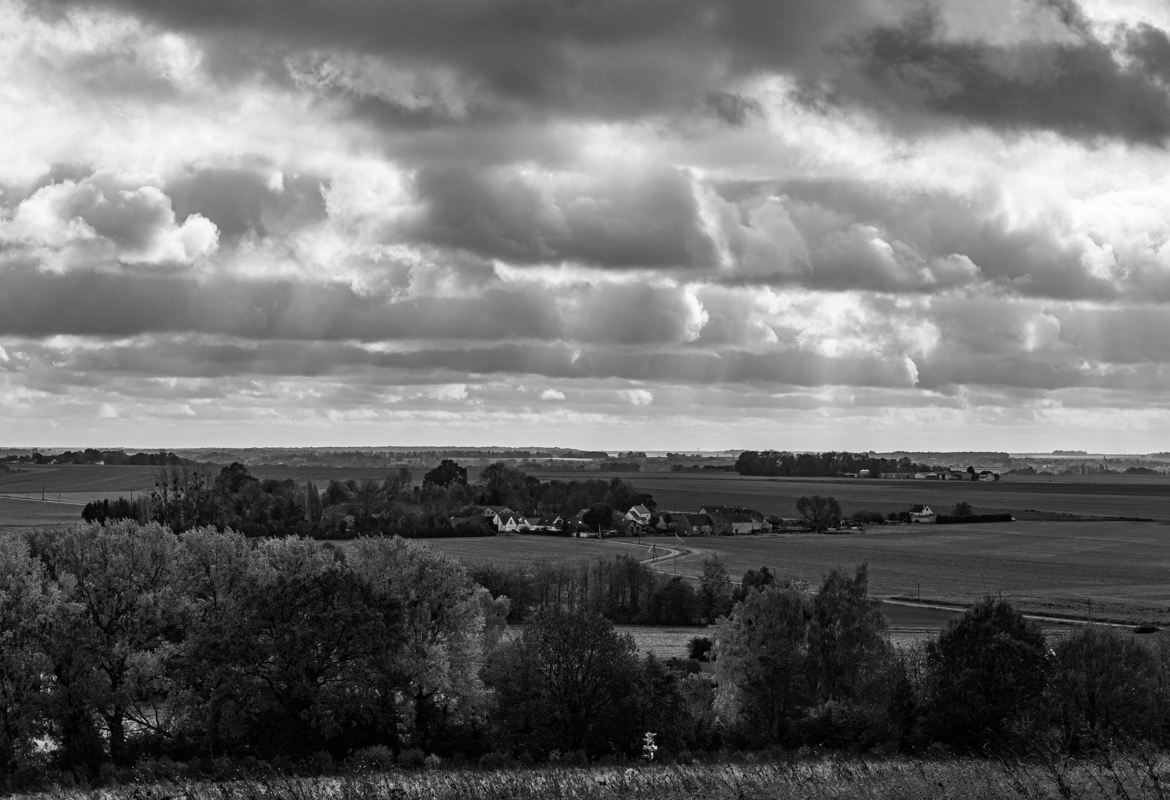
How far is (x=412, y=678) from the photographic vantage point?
48.0 meters

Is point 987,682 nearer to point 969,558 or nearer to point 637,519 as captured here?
point 969,558

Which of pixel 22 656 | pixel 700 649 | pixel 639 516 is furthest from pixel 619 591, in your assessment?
pixel 639 516

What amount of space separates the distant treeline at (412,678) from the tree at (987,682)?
3.1 inches

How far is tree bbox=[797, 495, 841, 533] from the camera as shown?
189 metres

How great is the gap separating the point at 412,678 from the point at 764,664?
556 inches

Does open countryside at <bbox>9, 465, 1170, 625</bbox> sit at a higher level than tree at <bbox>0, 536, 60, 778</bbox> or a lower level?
lower

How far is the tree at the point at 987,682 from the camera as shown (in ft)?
153

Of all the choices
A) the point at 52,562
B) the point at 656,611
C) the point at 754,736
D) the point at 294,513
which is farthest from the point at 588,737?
the point at 294,513

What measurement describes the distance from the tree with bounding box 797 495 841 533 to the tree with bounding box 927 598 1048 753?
454 ft

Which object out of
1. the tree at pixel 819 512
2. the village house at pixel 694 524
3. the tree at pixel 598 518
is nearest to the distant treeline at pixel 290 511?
the tree at pixel 598 518

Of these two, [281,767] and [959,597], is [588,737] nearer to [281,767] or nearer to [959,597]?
[281,767]

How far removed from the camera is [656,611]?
92.7 metres

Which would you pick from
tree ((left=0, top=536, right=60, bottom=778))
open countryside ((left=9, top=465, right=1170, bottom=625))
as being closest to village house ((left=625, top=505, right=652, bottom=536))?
open countryside ((left=9, top=465, right=1170, bottom=625))

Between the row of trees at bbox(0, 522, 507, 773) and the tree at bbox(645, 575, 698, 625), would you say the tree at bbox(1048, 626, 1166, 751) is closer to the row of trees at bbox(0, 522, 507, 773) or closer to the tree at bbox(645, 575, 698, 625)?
the row of trees at bbox(0, 522, 507, 773)
